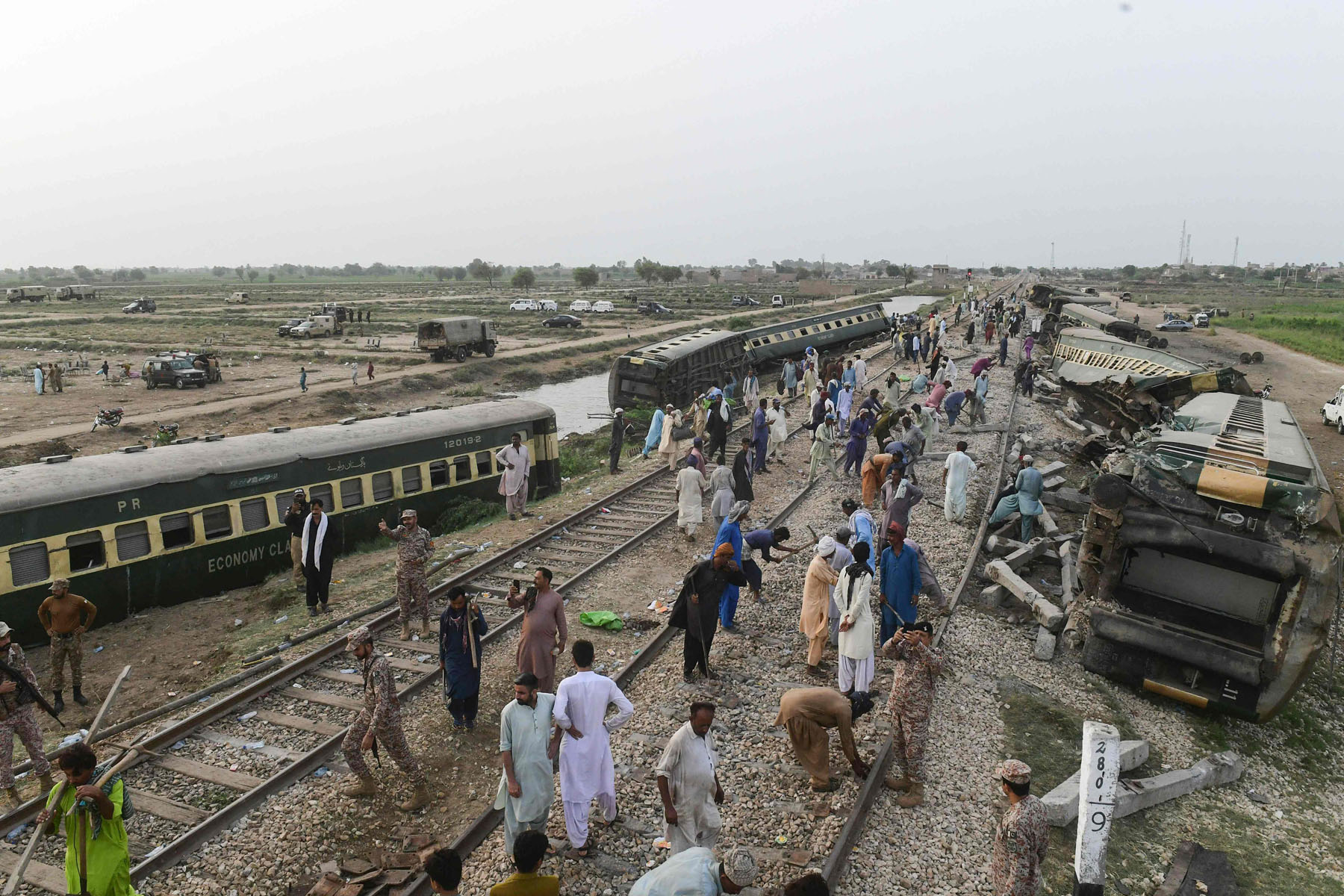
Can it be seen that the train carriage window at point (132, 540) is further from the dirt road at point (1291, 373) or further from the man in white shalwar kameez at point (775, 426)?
the dirt road at point (1291, 373)

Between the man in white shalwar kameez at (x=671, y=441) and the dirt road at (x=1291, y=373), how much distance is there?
15.7m

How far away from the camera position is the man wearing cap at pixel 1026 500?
12617mm

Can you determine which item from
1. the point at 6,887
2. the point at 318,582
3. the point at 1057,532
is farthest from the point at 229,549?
the point at 1057,532

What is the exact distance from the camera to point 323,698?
340 inches

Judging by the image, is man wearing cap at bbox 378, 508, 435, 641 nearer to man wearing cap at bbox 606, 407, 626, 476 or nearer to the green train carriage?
the green train carriage

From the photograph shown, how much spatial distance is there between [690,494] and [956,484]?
15.0 ft

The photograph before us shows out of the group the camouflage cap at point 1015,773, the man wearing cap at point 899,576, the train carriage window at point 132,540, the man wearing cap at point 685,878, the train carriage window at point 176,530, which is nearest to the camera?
the man wearing cap at point 685,878

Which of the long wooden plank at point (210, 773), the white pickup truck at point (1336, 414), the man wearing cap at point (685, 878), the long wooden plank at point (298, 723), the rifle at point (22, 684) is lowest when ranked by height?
the long wooden plank at point (210, 773)

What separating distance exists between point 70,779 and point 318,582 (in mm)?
5683

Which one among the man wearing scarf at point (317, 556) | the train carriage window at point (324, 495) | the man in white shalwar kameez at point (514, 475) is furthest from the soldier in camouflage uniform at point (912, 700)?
the train carriage window at point (324, 495)

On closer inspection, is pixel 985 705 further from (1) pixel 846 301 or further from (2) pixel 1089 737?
(1) pixel 846 301

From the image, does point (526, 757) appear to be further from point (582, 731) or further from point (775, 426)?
point (775, 426)

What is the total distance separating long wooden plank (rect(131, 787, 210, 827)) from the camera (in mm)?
6668

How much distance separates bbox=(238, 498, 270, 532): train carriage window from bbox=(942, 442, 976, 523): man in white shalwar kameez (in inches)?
447
